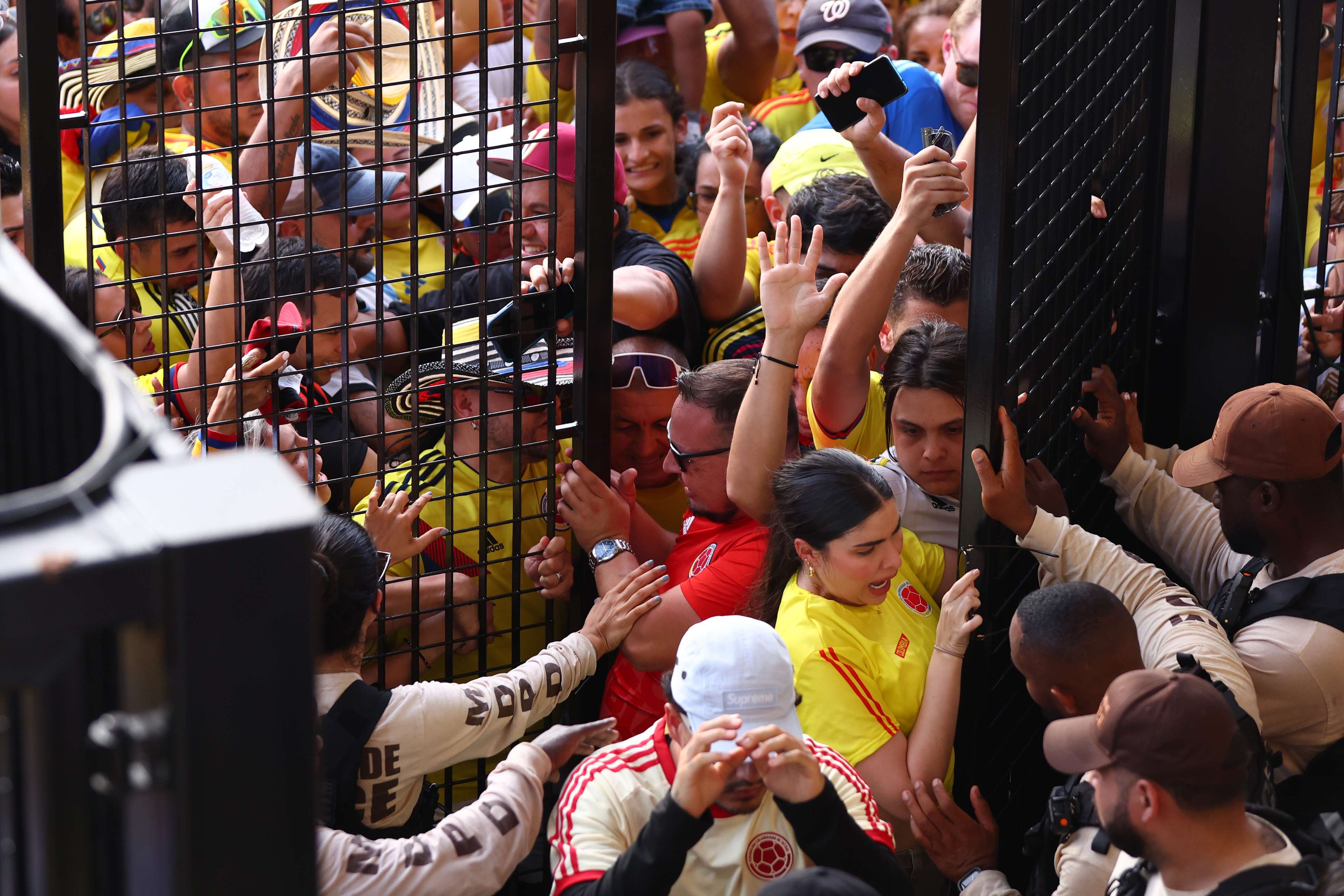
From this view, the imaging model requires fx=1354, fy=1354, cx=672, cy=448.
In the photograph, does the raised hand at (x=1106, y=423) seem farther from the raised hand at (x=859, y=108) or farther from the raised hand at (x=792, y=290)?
the raised hand at (x=859, y=108)

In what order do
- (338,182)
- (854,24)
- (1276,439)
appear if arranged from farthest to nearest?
(854,24) → (338,182) → (1276,439)

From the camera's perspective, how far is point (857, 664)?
247 centimetres

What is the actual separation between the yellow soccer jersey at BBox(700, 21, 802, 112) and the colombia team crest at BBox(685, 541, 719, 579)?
2.68m

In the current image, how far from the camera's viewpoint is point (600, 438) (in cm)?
284

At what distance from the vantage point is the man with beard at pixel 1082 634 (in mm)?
2143

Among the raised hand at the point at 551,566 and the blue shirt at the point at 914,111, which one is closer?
the raised hand at the point at 551,566

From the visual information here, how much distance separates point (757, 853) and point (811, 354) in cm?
148

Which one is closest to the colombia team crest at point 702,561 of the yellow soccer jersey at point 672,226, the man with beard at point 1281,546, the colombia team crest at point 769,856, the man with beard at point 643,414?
the man with beard at point 643,414

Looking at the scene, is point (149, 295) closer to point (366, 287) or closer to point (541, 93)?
point (366, 287)

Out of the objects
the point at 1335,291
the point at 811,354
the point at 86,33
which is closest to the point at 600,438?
the point at 811,354

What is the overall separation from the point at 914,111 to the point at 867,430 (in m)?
1.47

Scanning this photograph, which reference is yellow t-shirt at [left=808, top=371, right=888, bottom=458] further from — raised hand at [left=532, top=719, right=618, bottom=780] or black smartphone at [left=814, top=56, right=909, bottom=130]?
raised hand at [left=532, top=719, right=618, bottom=780]

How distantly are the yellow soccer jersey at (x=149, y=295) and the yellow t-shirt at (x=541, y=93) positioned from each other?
4.69 ft

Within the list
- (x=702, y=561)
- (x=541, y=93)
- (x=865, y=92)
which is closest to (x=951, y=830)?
(x=702, y=561)
